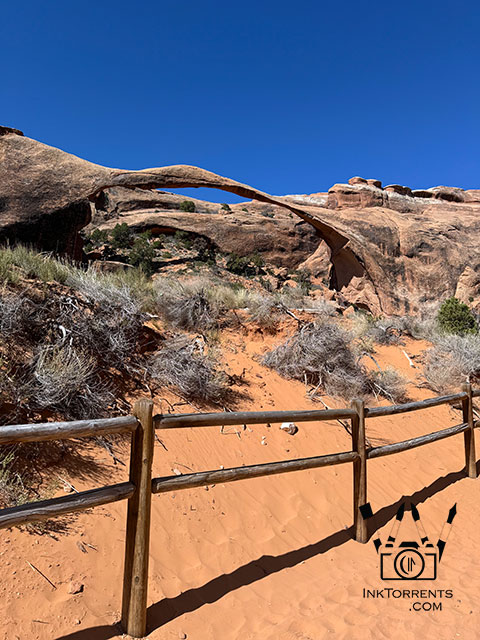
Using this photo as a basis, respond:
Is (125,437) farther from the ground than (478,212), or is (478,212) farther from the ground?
(478,212)

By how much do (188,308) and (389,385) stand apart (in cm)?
403

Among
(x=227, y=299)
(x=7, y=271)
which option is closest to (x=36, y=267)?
(x=7, y=271)

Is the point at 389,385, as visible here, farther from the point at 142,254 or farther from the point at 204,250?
the point at 204,250

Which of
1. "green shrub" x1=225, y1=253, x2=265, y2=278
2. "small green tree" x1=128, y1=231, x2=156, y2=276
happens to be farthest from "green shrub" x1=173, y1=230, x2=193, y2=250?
"green shrub" x1=225, y1=253, x2=265, y2=278

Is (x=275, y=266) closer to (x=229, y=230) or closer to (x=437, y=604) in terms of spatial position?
(x=229, y=230)

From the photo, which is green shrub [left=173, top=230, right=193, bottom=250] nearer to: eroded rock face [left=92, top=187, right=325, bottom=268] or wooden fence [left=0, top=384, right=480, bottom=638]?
eroded rock face [left=92, top=187, right=325, bottom=268]

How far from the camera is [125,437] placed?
15.1 feet

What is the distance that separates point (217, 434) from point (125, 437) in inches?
47.6

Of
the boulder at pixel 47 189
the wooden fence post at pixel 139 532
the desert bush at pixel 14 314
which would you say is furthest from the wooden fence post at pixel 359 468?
the boulder at pixel 47 189

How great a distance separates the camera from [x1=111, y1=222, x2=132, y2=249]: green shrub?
25116 millimetres

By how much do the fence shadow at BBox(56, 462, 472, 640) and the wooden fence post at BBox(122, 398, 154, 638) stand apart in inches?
5.7

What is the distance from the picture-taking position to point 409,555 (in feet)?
12.5

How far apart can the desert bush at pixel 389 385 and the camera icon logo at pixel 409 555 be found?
3496mm

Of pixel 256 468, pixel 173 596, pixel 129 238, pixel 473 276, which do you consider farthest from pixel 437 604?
pixel 129 238
